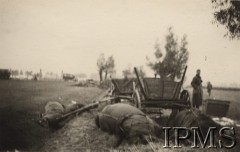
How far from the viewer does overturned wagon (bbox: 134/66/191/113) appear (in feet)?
24.0

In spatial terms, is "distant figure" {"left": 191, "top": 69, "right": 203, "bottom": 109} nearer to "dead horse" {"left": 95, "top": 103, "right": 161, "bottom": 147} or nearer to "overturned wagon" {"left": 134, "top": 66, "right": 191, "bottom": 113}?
"overturned wagon" {"left": 134, "top": 66, "right": 191, "bottom": 113}

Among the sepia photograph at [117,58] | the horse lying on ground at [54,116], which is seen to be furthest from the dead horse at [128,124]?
the horse lying on ground at [54,116]

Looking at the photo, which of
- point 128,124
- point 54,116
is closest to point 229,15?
point 128,124

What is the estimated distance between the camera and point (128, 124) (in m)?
5.79

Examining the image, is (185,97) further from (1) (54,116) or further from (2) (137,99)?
(1) (54,116)

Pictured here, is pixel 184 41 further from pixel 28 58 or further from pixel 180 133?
pixel 28 58

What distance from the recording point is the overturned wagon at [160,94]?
732 cm

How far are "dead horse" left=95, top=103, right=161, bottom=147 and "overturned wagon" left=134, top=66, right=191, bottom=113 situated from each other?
2.88ft

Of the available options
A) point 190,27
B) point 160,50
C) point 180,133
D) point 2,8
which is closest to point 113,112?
point 180,133

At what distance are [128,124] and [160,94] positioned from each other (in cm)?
195

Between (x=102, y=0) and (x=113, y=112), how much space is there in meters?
2.49

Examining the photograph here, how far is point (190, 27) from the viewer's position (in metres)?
7.40

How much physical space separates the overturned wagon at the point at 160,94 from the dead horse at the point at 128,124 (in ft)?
2.88

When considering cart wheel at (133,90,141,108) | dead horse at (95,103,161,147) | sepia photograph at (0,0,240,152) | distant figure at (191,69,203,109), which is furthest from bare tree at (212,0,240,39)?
dead horse at (95,103,161,147)
